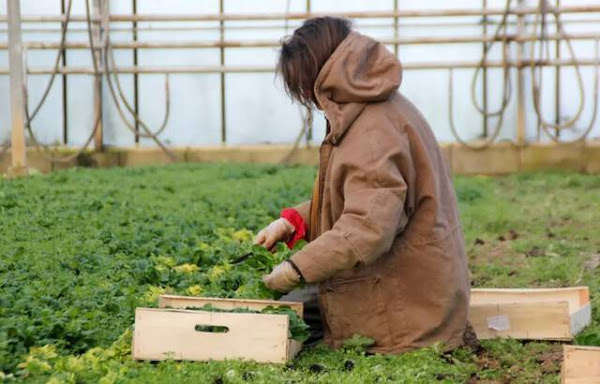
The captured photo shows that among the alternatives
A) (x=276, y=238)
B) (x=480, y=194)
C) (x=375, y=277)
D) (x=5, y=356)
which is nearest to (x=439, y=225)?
(x=375, y=277)

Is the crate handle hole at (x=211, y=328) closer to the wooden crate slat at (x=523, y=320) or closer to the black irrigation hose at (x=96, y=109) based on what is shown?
the wooden crate slat at (x=523, y=320)

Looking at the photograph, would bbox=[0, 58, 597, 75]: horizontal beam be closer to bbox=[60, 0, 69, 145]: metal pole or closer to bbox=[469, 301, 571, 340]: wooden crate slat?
bbox=[60, 0, 69, 145]: metal pole

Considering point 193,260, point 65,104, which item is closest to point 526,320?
point 193,260

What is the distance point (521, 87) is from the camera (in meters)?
14.2

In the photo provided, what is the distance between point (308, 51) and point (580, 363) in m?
1.67

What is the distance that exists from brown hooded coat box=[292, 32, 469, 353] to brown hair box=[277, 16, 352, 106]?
2.1 inches

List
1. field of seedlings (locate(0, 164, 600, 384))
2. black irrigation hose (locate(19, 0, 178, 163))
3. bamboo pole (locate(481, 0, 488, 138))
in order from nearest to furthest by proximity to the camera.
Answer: field of seedlings (locate(0, 164, 600, 384)) → black irrigation hose (locate(19, 0, 178, 163)) → bamboo pole (locate(481, 0, 488, 138))

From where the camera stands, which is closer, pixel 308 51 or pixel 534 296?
pixel 308 51

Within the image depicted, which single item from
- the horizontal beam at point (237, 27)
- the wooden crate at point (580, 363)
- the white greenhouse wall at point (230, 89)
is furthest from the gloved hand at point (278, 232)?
the horizontal beam at point (237, 27)

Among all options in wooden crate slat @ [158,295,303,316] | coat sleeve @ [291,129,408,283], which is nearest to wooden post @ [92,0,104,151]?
wooden crate slat @ [158,295,303,316]

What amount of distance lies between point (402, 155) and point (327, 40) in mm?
575

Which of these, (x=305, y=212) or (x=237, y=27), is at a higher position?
(x=237, y=27)

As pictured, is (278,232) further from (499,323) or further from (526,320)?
(526,320)

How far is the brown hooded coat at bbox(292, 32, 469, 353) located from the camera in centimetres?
491
